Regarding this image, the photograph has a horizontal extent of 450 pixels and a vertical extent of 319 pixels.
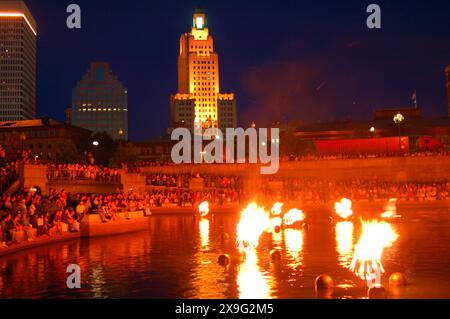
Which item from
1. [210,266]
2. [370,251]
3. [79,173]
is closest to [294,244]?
[210,266]

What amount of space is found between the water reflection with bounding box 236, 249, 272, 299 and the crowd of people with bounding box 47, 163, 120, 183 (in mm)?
25194

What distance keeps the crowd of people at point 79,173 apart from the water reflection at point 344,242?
19722mm

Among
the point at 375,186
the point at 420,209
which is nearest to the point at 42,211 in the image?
the point at 420,209

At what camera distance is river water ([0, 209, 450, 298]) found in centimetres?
1605

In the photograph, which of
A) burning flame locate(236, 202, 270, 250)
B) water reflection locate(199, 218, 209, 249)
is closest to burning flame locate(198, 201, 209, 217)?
water reflection locate(199, 218, 209, 249)

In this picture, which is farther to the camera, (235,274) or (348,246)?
(348,246)

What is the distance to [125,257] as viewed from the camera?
74.8ft

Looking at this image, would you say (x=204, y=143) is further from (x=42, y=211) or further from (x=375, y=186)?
(x=42, y=211)

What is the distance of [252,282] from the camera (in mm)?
17266

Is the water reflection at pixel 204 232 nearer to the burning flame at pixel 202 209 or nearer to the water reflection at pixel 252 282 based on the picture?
the burning flame at pixel 202 209
